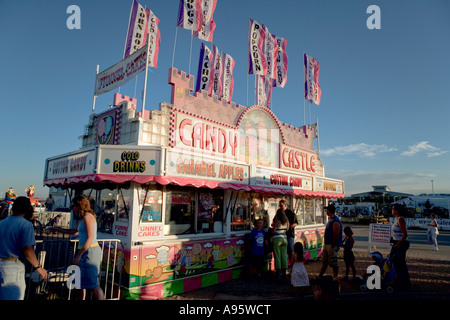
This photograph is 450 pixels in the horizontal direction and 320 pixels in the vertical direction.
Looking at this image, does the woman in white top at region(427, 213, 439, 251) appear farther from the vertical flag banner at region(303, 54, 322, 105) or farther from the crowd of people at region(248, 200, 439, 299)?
the crowd of people at region(248, 200, 439, 299)

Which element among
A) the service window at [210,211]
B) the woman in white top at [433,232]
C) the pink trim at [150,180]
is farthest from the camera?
the woman in white top at [433,232]

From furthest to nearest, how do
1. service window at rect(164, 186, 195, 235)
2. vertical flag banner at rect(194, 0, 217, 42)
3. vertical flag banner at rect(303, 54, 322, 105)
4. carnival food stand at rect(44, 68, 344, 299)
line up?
vertical flag banner at rect(303, 54, 322, 105), vertical flag banner at rect(194, 0, 217, 42), service window at rect(164, 186, 195, 235), carnival food stand at rect(44, 68, 344, 299)

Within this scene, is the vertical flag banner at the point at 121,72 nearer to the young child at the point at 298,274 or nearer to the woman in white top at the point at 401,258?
the young child at the point at 298,274

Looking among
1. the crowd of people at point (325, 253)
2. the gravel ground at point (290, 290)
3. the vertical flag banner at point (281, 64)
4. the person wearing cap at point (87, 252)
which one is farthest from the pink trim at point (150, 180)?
the vertical flag banner at point (281, 64)

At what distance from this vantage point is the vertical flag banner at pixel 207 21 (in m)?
10.5

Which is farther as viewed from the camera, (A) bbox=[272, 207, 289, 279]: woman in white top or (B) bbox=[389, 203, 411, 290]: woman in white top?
(A) bbox=[272, 207, 289, 279]: woman in white top

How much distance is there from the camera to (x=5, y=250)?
334 cm

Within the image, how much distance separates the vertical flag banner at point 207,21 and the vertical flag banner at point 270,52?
372cm

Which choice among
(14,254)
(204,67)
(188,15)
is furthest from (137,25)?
(14,254)

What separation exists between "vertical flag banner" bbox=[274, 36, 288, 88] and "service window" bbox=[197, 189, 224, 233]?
872cm

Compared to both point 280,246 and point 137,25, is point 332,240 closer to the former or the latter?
point 280,246

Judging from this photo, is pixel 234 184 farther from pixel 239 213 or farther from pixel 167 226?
pixel 167 226

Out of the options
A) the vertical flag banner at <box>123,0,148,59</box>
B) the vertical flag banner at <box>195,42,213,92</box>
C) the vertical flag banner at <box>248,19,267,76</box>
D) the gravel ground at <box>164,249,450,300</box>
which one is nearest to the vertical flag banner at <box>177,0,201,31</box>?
the vertical flag banner at <box>195,42,213,92</box>

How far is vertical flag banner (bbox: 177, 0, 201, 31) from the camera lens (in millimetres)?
9914
